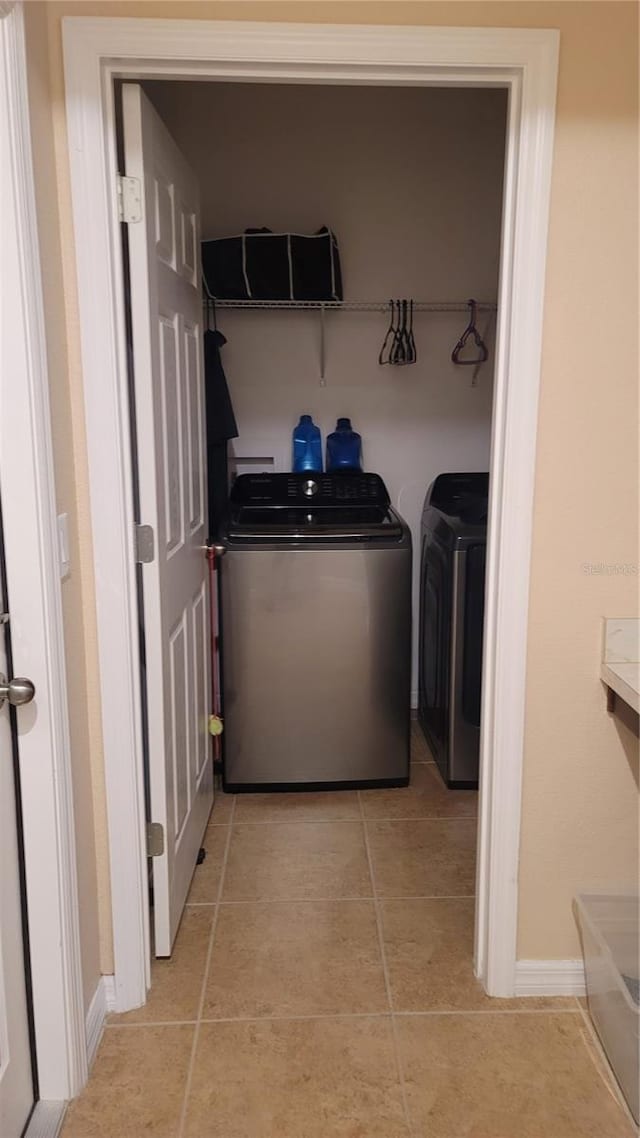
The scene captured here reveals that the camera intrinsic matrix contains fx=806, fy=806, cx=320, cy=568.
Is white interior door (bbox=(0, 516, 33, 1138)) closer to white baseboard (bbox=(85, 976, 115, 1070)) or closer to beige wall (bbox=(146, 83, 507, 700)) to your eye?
white baseboard (bbox=(85, 976, 115, 1070))

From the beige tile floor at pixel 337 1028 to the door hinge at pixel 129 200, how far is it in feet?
5.62

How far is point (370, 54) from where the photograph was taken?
151cm

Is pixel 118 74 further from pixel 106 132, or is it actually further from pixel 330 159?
pixel 330 159

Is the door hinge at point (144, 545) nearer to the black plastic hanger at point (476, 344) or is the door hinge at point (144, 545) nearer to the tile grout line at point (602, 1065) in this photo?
the tile grout line at point (602, 1065)

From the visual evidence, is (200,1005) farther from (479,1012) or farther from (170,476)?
(170,476)

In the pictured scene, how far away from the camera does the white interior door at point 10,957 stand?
4.58 feet

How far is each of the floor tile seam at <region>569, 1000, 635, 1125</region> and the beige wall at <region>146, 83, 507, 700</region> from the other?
2.00 metres

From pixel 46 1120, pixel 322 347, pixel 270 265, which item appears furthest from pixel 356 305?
pixel 46 1120

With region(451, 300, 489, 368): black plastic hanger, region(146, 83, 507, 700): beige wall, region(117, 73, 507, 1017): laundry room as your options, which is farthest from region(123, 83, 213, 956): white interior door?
region(451, 300, 489, 368): black plastic hanger

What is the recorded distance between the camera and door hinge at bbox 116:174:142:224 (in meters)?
1.62

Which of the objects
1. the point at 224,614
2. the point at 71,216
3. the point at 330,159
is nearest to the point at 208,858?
the point at 224,614

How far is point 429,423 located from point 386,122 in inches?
45.2

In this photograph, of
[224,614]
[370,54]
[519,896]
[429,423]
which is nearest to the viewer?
[370,54]

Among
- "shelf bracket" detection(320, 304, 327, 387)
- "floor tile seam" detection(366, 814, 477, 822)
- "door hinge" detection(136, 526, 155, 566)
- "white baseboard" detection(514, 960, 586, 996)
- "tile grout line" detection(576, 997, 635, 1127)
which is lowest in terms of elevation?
"tile grout line" detection(576, 997, 635, 1127)
